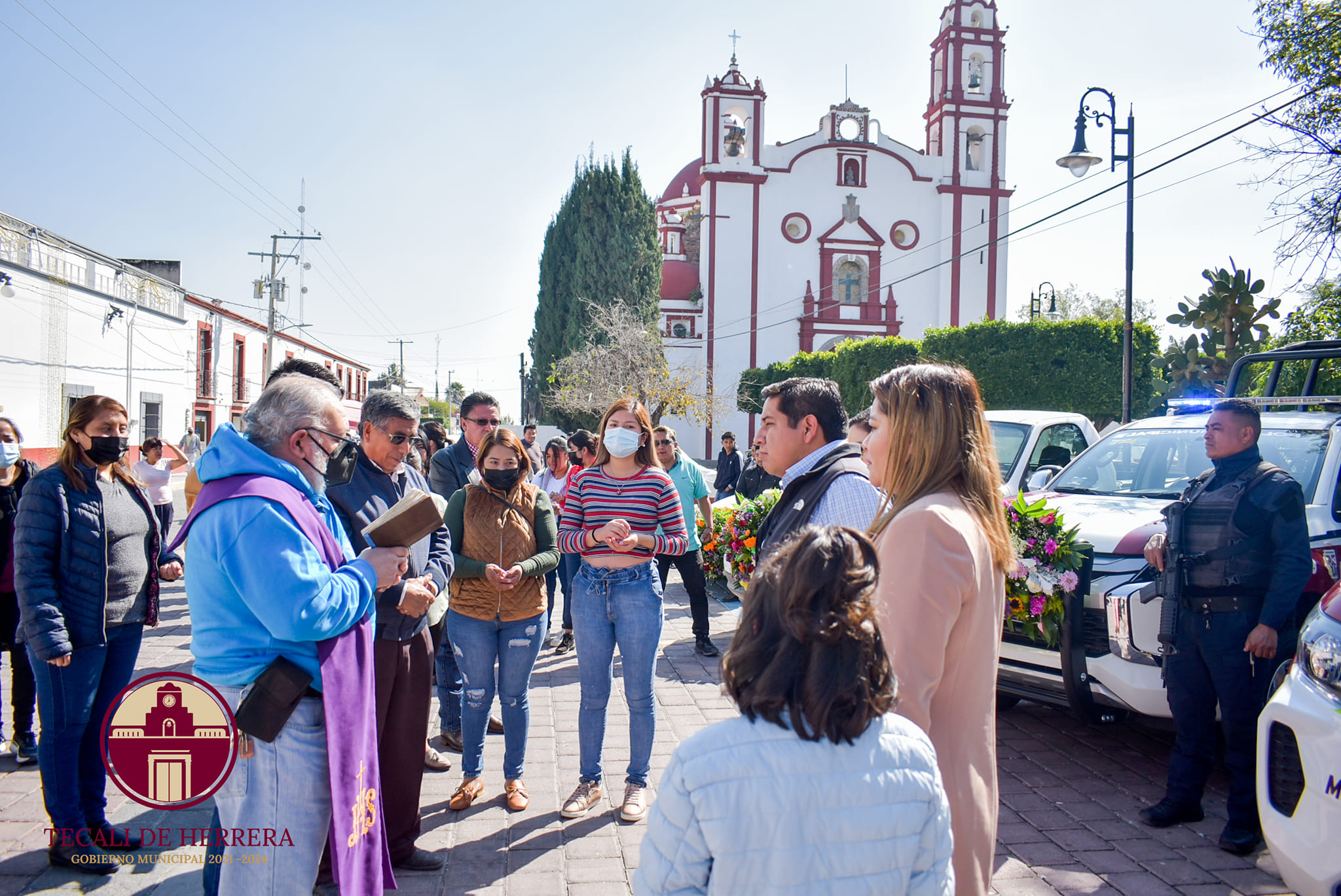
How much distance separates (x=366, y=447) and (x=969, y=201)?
52.5 metres

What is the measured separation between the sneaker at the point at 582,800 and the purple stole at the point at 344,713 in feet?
5.17

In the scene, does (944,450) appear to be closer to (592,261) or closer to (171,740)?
(171,740)

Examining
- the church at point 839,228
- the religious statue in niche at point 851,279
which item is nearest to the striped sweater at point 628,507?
the church at point 839,228

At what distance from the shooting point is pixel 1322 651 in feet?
9.49

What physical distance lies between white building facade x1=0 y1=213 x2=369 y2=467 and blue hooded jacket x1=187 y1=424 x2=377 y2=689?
16318 millimetres

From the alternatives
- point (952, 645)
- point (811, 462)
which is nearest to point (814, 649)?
point (952, 645)

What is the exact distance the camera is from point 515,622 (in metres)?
4.43

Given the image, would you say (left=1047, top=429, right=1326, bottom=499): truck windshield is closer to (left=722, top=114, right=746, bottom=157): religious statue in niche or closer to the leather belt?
the leather belt

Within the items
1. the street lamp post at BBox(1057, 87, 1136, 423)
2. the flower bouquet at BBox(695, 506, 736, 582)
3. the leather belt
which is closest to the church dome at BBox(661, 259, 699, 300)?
the street lamp post at BBox(1057, 87, 1136, 423)

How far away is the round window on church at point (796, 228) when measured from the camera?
4972 cm

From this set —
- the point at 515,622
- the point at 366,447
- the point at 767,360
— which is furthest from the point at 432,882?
the point at 767,360

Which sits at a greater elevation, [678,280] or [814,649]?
[678,280]

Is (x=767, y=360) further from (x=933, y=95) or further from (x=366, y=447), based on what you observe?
(x=366, y=447)

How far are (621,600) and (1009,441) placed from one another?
7.20 m
